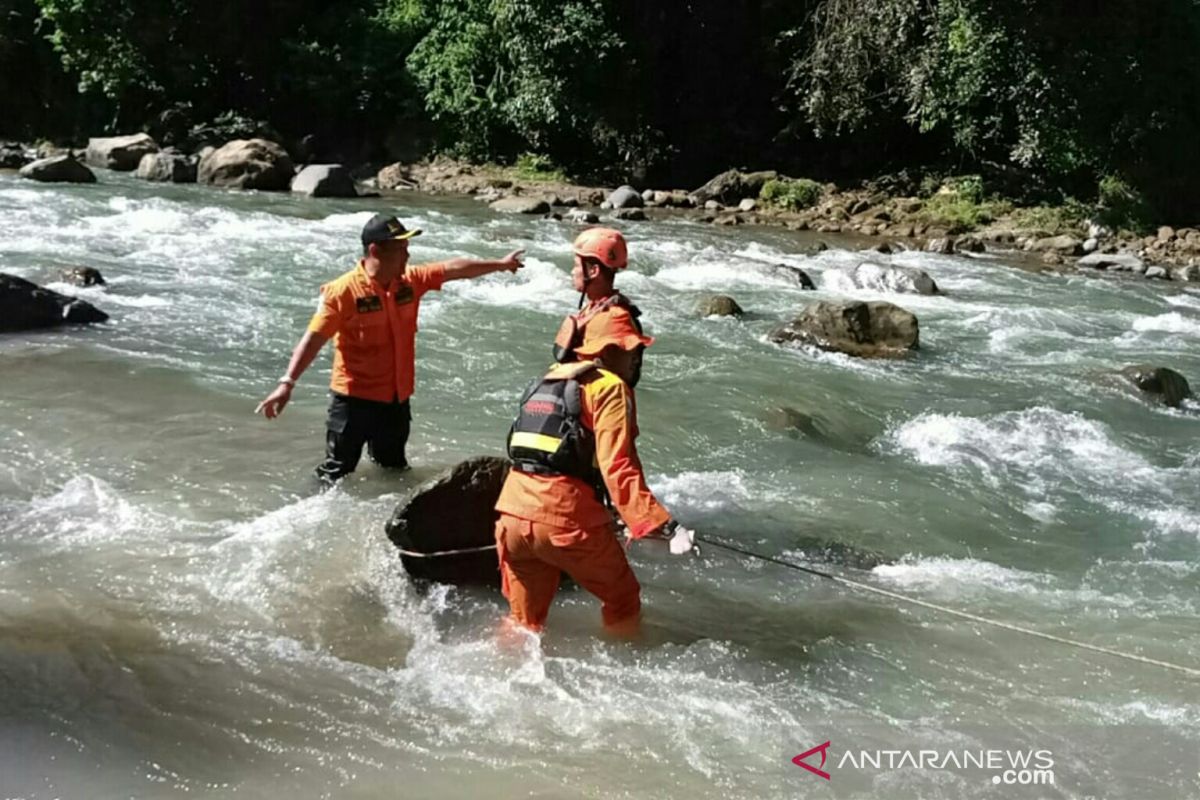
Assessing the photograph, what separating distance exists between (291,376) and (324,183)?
662 inches

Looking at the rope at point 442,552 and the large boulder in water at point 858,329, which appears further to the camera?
the large boulder in water at point 858,329

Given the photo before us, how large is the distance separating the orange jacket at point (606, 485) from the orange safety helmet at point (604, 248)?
430mm

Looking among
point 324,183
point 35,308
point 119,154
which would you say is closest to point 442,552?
point 35,308

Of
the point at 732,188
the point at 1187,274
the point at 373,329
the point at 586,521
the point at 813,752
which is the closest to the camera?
the point at 813,752

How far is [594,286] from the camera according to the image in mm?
4102

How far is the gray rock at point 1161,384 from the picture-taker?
372 inches

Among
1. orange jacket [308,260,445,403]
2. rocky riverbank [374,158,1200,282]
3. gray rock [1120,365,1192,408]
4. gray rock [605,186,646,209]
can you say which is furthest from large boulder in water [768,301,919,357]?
gray rock [605,186,646,209]

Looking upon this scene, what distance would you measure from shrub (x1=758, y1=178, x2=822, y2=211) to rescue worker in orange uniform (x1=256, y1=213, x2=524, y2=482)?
1685 cm

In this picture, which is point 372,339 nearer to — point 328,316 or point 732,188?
point 328,316

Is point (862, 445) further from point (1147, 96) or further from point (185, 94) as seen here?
point (185, 94)

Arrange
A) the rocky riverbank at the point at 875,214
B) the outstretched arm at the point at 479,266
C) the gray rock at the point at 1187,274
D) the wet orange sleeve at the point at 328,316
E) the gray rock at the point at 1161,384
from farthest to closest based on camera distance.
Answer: the rocky riverbank at the point at 875,214, the gray rock at the point at 1187,274, the gray rock at the point at 1161,384, the outstretched arm at the point at 479,266, the wet orange sleeve at the point at 328,316

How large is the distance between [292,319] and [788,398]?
5.03m

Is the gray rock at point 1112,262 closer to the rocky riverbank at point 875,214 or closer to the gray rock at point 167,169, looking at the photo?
the rocky riverbank at point 875,214

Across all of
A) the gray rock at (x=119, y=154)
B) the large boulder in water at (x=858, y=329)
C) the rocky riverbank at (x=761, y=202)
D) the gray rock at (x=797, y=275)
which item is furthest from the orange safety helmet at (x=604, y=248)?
the gray rock at (x=119, y=154)
